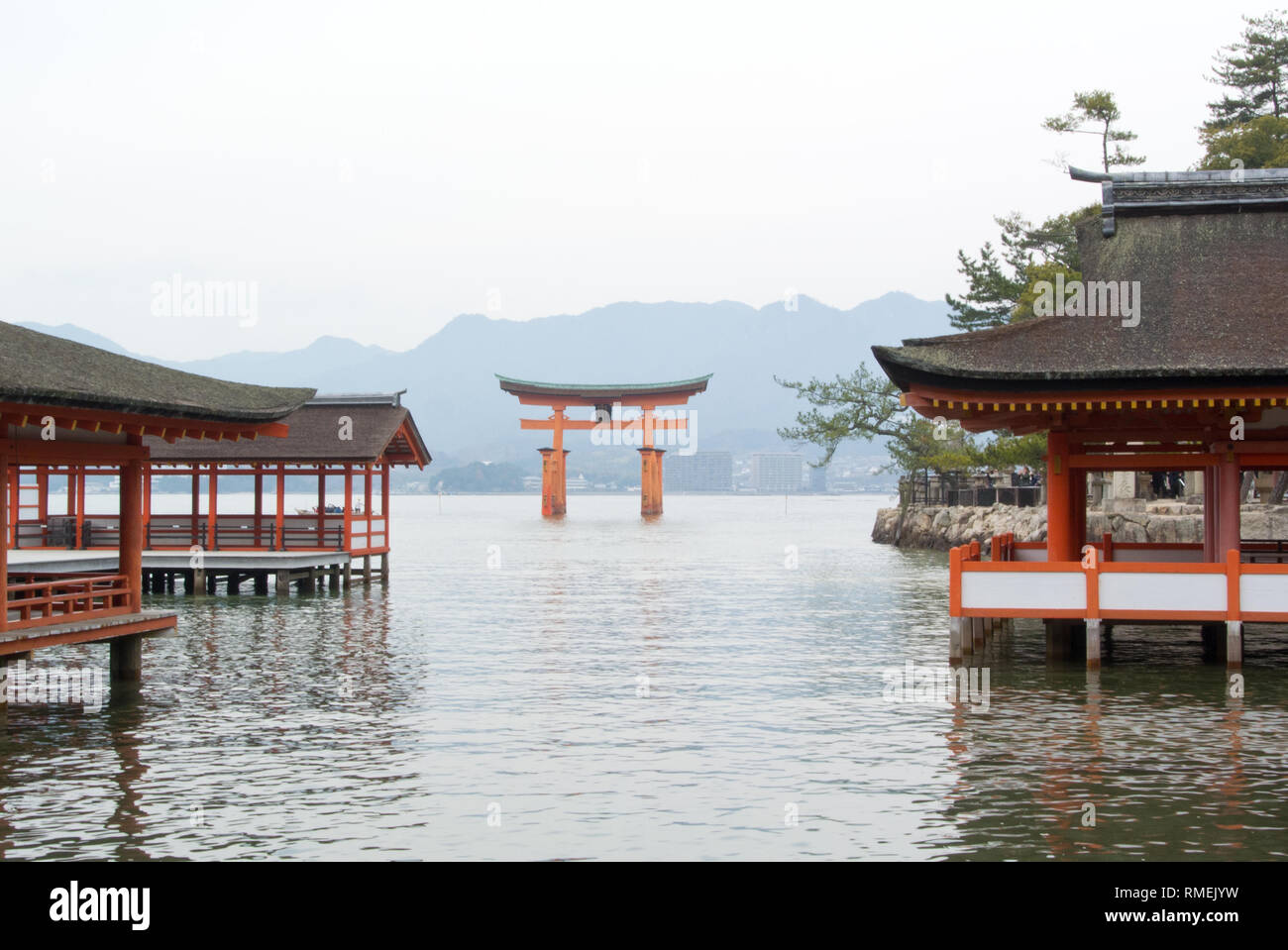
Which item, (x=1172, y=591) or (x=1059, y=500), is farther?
(x=1059, y=500)

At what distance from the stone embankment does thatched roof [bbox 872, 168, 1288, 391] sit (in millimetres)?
13706

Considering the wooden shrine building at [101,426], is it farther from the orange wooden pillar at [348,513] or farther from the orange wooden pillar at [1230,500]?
the orange wooden pillar at [348,513]

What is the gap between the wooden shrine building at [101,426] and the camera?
14773 mm

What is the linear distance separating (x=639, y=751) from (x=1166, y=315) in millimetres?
10013

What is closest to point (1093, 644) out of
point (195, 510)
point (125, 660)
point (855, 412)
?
point (125, 660)

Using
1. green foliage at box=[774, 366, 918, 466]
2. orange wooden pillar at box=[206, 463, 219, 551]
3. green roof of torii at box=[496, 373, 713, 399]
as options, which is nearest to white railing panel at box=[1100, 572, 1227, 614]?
orange wooden pillar at box=[206, 463, 219, 551]

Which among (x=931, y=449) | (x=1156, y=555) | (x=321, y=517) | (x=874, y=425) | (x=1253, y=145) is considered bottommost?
(x=1156, y=555)

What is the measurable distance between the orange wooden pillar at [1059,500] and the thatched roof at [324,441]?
1862 centimetres

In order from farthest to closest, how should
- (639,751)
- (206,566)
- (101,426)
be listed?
(206,566) → (101,426) → (639,751)

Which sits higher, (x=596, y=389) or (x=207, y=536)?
(x=596, y=389)

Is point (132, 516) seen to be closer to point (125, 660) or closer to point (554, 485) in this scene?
point (125, 660)

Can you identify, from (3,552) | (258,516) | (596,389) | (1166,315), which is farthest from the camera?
(596,389)

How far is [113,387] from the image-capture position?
52.0 feet

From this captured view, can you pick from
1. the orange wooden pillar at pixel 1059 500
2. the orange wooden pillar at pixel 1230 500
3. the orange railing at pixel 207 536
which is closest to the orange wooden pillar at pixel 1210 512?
the orange wooden pillar at pixel 1230 500
